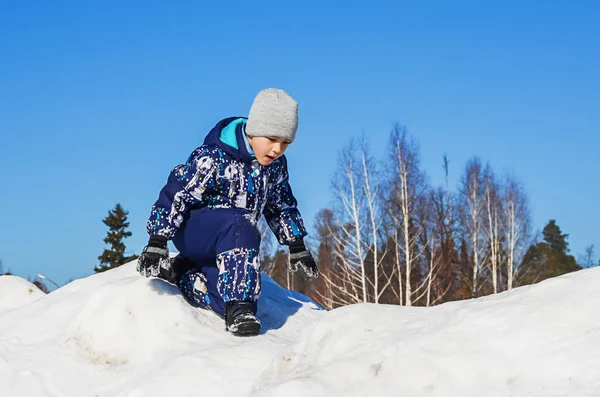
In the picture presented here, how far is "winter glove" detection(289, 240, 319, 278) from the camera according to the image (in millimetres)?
4195

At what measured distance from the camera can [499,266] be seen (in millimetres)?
22047

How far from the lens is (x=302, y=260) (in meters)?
4.21

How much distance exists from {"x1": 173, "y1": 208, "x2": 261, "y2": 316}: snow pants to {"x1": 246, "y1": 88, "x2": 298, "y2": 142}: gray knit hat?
1.57 ft

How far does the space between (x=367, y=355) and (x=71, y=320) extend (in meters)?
2.04

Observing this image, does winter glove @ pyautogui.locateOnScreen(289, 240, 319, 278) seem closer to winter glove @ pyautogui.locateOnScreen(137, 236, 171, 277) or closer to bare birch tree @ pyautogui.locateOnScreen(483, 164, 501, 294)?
winter glove @ pyautogui.locateOnScreen(137, 236, 171, 277)

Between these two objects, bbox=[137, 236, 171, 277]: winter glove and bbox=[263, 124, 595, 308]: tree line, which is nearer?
bbox=[137, 236, 171, 277]: winter glove

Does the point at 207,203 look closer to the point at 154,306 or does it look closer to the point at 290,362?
the point at 154,306

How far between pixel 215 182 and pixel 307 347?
1330 mm

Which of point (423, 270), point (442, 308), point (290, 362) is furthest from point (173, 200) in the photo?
point (423, 270)

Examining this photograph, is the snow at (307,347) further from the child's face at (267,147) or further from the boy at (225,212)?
the child's face at (267,147)

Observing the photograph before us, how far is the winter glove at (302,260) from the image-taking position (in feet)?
13.8

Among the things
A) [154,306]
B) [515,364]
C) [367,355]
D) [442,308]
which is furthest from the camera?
[154,306]

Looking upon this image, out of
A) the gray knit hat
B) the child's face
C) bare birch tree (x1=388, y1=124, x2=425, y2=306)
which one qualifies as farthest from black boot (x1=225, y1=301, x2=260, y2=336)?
bare birch tree (x1=388, y1=124, x2=425, y2=306)

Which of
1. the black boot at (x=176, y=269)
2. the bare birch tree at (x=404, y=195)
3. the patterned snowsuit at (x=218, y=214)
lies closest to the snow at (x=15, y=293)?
the black boot at (x=176, y=269)
